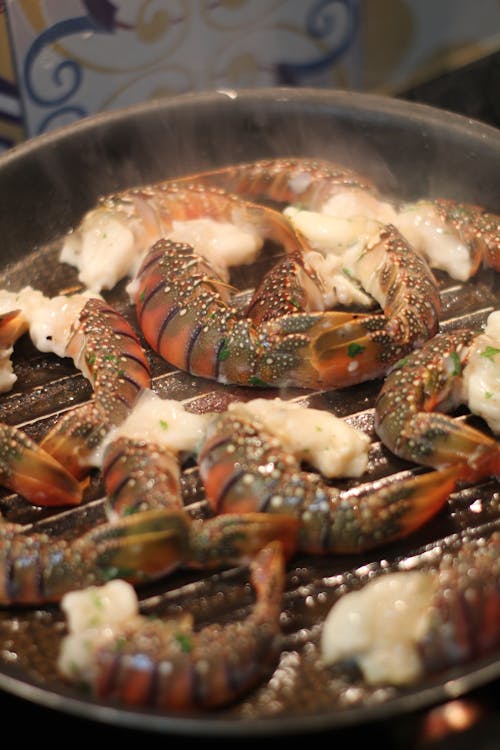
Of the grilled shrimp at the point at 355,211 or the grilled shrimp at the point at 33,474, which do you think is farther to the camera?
the grilled shrimp at the point at 355,211

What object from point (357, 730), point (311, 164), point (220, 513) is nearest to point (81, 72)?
point (311, 164)

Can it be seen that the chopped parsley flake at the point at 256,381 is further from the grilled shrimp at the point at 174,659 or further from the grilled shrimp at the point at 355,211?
the grilled shrimp at the point at 174,659

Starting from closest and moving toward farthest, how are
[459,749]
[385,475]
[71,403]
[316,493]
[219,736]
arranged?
1. [219,736]
2. [459,749]
3. [316,493]
4. [385,475]
5. [71,403]

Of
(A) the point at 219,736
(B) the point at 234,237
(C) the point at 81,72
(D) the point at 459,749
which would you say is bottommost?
(D) the point at 459,749

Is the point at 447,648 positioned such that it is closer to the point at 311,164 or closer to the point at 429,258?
the point at 429,258

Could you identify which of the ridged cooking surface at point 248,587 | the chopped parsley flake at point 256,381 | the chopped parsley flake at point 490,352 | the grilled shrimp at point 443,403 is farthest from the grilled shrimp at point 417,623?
the chopped parsley flake at point 256,381

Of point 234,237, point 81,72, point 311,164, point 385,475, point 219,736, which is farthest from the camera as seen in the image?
point 81,72

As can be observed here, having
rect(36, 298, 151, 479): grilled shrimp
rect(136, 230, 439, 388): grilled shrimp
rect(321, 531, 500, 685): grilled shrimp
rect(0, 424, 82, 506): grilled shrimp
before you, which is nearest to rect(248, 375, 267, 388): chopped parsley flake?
rect(136, 230, 439, 388): grilled shrimp
